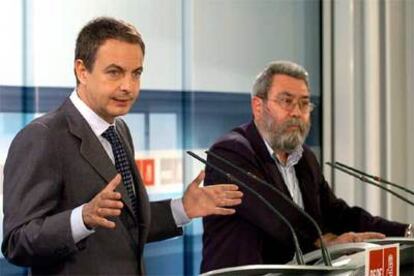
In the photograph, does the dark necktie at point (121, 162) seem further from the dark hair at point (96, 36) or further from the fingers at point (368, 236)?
the fingers at point (368, 236)

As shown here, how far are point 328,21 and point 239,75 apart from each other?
618 millimetres

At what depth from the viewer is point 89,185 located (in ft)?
5.23

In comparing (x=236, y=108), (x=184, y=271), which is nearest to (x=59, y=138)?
(x=184, y=271)

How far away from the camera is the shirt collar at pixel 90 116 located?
5.52 feet

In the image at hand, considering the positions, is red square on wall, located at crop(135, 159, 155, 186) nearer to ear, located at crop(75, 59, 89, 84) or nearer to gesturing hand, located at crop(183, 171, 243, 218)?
gesturing hand, located at crop(183, 171, 243, 218)

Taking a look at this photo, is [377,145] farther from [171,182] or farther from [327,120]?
[171,182]

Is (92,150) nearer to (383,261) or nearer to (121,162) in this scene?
(121,162)

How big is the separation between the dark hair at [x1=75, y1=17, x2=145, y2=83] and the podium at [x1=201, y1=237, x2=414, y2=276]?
62 centimetres

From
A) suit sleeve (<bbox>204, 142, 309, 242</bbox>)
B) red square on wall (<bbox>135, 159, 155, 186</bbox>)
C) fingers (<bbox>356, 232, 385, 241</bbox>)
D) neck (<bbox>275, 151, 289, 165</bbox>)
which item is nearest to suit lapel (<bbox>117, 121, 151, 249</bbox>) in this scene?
suit sleeve (<bbox>204, 142, 309, 242</bbox>)

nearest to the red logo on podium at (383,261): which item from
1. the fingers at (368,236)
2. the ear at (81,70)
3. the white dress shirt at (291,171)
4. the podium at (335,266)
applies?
the podium at (335,266)

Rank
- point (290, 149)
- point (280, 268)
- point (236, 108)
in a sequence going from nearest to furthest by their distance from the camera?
point (280, 268) → point (290, 149) → point (236, 108)

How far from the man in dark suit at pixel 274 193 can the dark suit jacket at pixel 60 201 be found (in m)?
0.49

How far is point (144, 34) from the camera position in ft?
8.73

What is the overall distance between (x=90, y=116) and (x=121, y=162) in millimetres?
136
